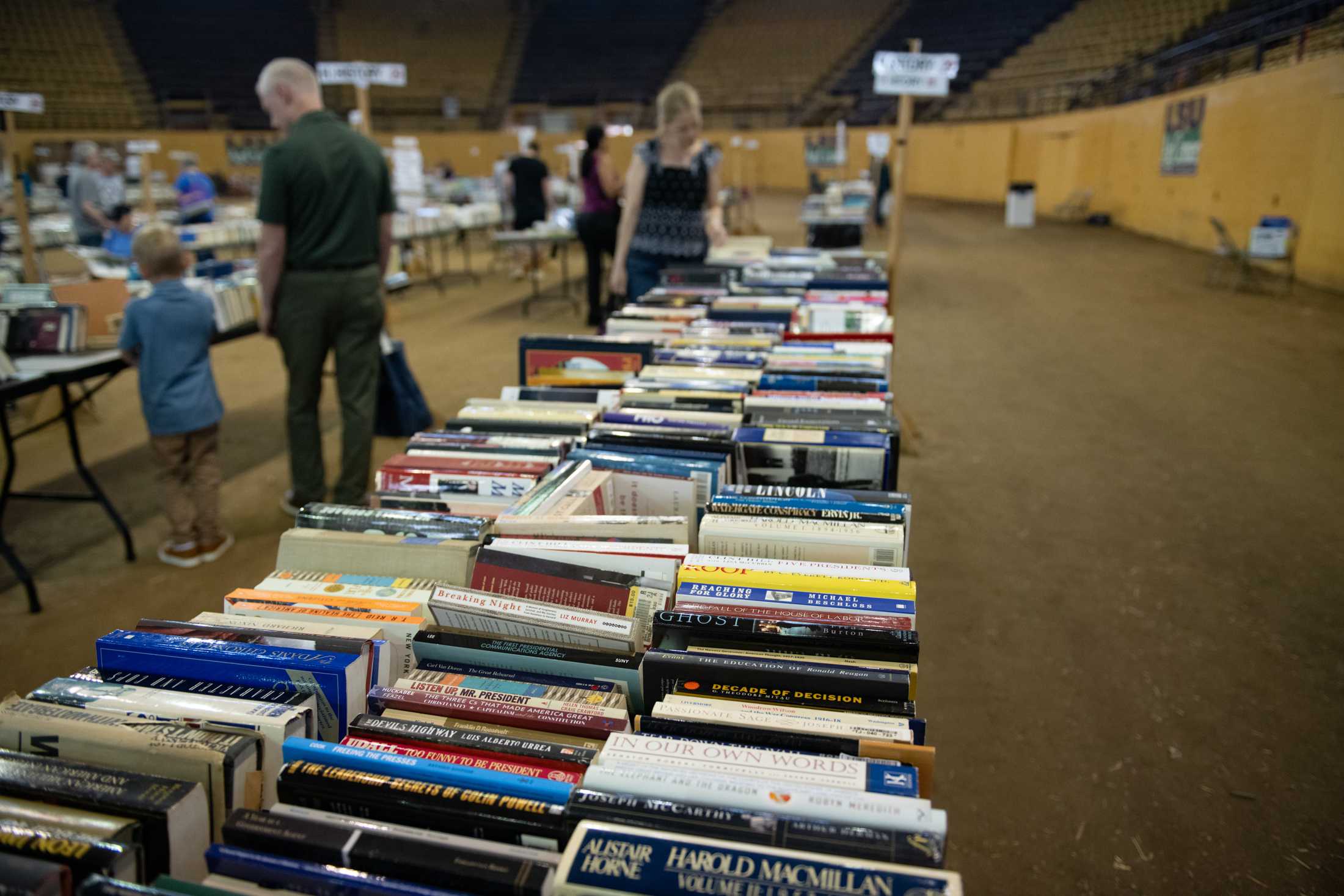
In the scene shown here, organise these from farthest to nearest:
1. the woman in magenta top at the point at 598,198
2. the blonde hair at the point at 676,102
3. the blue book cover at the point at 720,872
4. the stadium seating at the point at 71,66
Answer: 1. the stadium seating at the point at 71,66
2. the woman in magenta top at the point at 598,198
3. the blonde hair at the point at 676,102
4. the blue book cover at the point at 720,872

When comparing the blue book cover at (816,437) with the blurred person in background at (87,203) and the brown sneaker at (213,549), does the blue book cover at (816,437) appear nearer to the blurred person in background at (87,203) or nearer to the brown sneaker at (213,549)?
the brown sneaker at (213,549)

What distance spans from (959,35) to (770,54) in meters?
5.73

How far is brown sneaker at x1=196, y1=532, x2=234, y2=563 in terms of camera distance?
3.20 meters

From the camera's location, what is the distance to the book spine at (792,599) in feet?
3.52

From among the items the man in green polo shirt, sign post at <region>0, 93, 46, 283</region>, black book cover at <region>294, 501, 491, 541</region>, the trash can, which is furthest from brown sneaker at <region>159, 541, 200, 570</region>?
the trash can

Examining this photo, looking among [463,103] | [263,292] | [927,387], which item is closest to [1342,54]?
[927,387]

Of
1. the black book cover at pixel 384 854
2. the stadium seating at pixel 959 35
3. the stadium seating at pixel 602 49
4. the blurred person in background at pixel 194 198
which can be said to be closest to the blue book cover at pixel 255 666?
the black book cover at pixel 384 854

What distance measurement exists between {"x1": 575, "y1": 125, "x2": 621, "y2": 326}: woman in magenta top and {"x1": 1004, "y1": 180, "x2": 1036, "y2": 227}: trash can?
958 cm

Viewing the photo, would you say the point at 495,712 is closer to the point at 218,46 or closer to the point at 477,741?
the point at 477,741

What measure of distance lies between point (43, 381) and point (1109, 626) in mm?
3633

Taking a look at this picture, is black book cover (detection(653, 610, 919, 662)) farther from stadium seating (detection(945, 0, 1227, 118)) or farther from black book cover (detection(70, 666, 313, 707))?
stadium seating (detection(945, 0, 1227, 118))

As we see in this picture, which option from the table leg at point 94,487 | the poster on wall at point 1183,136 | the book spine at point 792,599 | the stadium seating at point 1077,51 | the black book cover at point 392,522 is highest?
the stadium seating at point 1077,51

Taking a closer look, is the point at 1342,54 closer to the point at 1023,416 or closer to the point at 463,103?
the point at 1023,416

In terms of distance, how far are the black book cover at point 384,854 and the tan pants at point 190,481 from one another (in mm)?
2711
